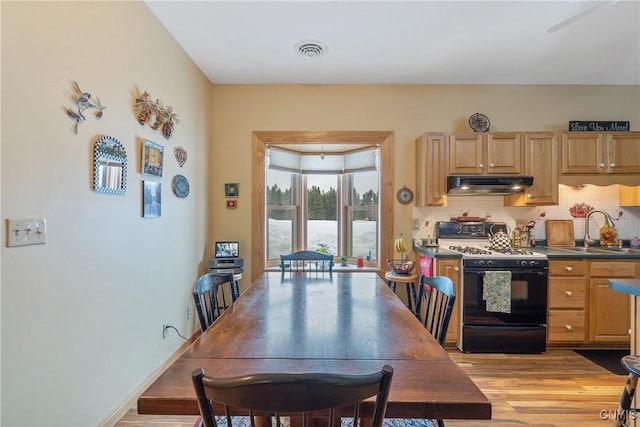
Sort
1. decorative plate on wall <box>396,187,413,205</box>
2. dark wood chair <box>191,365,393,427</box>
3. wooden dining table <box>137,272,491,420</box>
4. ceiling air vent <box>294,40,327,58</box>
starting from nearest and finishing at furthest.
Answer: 1. dark wood chair <box>191,365,393,427</box>
2. wooden dining table <box>137,272,491,420</box>
3. ceiling air vent <box>294,40,327,58</box>
4. decorative plate on wall <box>396,187,413,205</box>

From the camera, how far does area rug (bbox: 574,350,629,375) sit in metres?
2.51

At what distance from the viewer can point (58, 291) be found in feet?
4.77

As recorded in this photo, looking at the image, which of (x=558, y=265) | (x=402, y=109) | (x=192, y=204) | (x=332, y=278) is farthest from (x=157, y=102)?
(x=558, y=265)

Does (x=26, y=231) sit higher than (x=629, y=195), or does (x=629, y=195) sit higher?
(x=629, y=195)

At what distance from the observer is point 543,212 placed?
3311mm

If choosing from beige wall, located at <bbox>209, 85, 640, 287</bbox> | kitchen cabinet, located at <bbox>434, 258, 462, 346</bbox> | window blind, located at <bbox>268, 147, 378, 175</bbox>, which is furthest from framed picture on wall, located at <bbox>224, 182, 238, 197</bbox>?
kitchen cabinet, located at <bbox>434, 258, 462, 346</bbox>

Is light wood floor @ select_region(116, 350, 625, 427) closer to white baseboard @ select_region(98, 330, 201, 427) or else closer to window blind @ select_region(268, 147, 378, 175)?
white baseboard @ select_region(98, 330, 201, 427)

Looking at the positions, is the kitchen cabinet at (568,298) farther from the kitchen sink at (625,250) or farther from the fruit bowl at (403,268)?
the fruit bowl at (403,268)

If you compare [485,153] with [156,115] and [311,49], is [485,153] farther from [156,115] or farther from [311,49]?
[156,115]

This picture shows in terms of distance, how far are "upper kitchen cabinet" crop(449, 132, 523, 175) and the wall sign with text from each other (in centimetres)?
74

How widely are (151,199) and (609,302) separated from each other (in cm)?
405

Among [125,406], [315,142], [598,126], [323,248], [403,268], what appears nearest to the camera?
[125,406]

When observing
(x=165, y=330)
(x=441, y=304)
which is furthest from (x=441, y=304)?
(x=165, y=330)

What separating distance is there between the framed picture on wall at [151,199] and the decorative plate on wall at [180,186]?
0.22 meters
